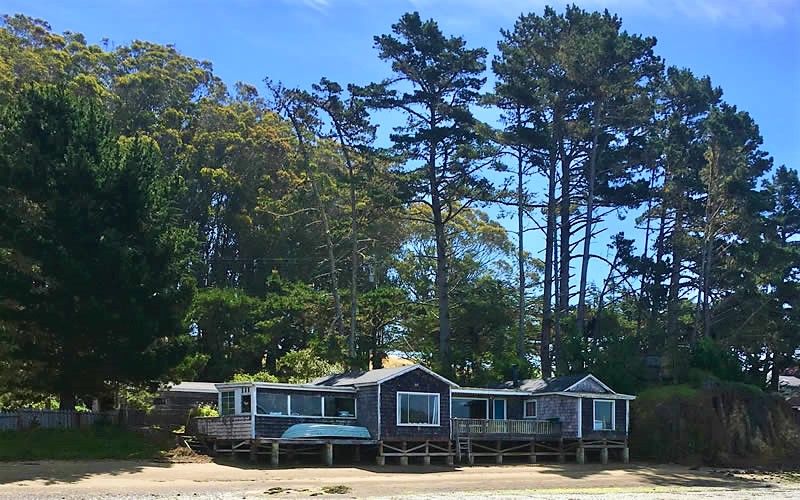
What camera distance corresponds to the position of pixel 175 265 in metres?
33.5

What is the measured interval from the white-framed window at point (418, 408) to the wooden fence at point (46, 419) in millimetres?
11457

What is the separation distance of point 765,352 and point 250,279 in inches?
1306

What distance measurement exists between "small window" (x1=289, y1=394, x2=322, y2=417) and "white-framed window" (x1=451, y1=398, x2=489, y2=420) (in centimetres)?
729

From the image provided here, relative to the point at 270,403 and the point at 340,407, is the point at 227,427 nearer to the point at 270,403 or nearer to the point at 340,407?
the point at 270,403

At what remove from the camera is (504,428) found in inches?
1522

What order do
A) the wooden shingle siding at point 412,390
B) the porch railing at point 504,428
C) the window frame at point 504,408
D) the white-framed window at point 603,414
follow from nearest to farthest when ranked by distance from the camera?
the wooden shingle siding at point 412,390 → the porch railing at point 504,428 → the window frame at point 504,408 → the white-framed window at point 603,414

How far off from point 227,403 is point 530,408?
15.0 metres

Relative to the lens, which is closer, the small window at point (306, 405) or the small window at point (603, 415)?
the small window at point (306, 405)

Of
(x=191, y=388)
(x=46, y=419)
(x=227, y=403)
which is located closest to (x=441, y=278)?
(x=191, y=388)

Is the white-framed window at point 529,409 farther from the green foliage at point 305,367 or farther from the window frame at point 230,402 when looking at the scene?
the window frame at point 230,402

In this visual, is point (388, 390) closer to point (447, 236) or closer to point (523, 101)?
point (523, 101)

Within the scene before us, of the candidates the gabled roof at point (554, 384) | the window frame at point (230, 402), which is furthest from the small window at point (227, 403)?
the gabled roof at point (554, 384)

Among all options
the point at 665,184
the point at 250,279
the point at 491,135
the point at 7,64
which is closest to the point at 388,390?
the point at 491,135

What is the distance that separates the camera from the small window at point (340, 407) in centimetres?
3484
